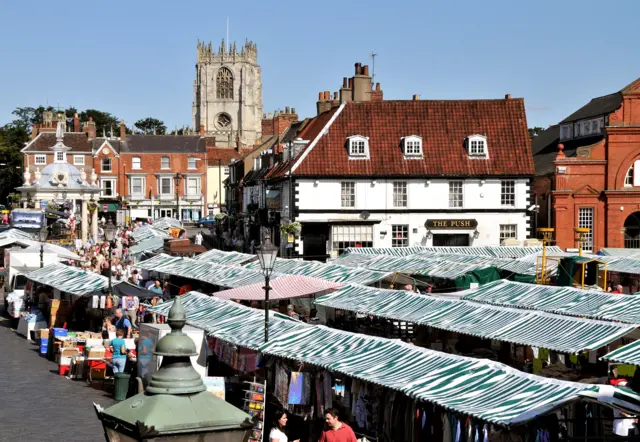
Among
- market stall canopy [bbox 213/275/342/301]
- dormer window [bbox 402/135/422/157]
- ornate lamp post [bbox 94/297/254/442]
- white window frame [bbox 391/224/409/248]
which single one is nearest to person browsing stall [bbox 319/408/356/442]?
ornate lamp post [bbox 94/297/254/442]

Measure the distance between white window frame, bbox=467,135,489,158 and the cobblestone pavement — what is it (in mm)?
30183

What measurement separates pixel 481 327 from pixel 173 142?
98.9 m

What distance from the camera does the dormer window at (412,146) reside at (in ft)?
178

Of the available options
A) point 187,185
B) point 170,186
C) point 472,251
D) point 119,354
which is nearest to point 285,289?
point 119,354

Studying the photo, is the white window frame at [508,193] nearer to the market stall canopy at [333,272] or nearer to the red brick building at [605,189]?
the red brick building at [605,189]

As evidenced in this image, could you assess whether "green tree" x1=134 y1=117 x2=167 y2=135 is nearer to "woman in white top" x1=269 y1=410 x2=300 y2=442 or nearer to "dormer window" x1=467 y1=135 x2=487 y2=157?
"dormer window" x1=467 y1=135 x2=487 y2=157

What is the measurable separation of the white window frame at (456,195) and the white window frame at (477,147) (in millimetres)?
1607

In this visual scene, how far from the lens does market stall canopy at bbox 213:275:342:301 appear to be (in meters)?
28.1

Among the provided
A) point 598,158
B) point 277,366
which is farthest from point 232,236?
point 277,366

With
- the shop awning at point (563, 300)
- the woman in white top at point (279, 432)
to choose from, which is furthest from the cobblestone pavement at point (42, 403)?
the shop awning at point (563, 300)

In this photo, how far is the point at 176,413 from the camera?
5617 millimetres

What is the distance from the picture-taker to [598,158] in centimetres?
5984

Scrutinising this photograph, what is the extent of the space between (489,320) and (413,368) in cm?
548

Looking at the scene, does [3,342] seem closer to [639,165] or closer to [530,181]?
[530,181]
